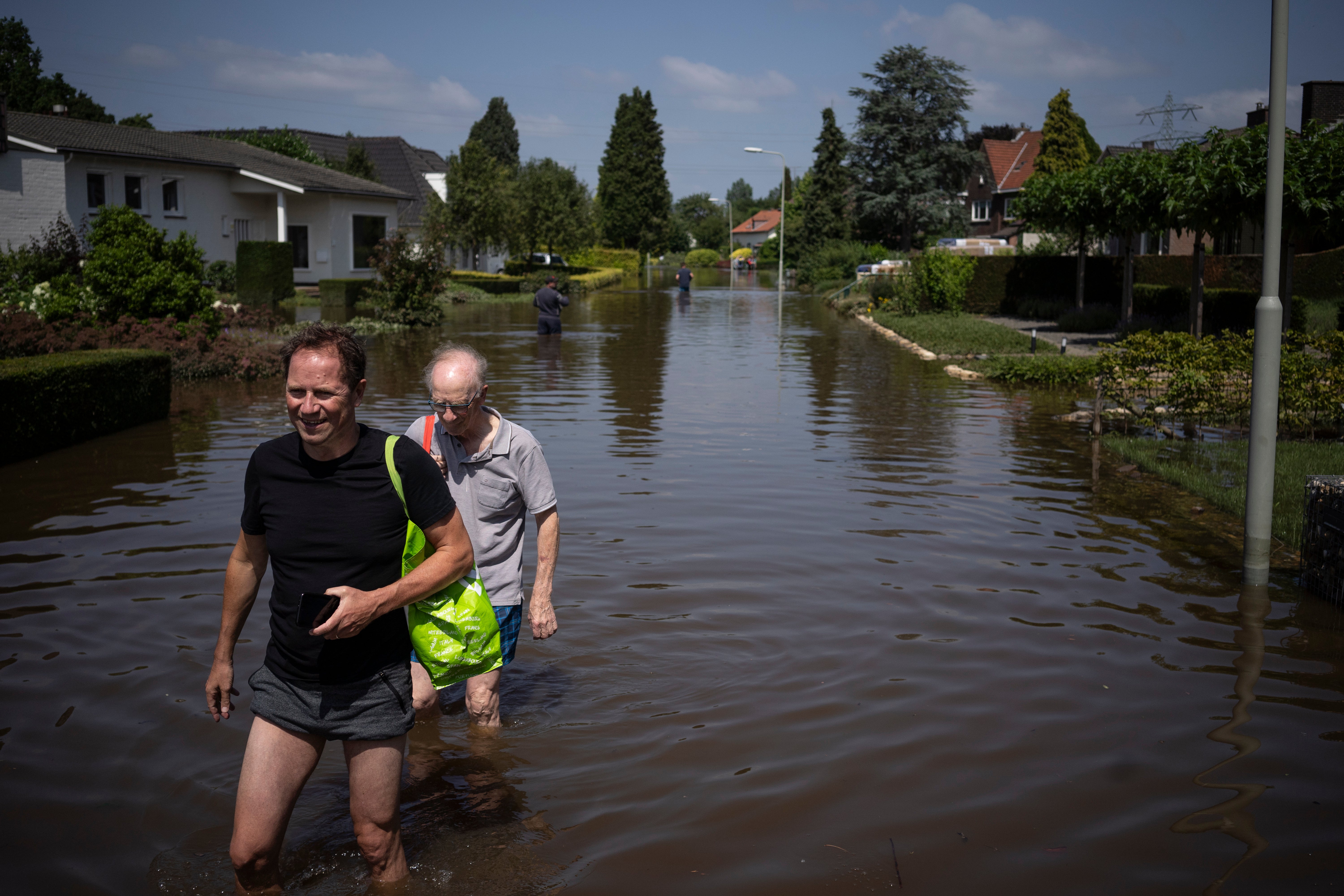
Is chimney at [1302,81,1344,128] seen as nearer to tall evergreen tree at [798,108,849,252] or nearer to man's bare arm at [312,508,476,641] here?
tall evergreen tree at [798,108,849,252]

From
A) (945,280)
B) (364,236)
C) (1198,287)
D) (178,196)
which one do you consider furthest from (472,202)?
(1198,287)

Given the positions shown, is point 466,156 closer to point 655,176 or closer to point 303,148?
point 303,148

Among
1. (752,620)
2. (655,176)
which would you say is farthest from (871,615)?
(655,176)

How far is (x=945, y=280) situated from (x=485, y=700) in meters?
32.0

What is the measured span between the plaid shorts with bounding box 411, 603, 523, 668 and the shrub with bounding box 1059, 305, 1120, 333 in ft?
89.9

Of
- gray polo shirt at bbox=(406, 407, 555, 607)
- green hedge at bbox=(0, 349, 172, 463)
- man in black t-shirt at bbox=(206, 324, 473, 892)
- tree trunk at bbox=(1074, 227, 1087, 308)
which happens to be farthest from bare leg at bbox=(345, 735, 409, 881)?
tree trunk at bbox=(1074, 227, 1087, 308)

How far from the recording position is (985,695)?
231 inches

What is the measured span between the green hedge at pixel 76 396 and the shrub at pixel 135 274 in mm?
3829

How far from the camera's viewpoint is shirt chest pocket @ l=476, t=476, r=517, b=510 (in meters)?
4.94

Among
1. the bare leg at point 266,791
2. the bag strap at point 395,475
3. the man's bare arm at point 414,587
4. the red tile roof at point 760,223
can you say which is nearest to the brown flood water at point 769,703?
the bare leg at point 266,791

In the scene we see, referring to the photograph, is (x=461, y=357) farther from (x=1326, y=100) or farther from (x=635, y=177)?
(x=635, y=177)

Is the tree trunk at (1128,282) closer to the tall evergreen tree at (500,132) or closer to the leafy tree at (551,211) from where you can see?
the leafy tree at (551,211)

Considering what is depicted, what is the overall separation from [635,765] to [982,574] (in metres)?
3.88

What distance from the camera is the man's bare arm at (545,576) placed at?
4.85 metres
